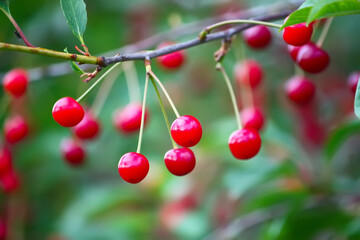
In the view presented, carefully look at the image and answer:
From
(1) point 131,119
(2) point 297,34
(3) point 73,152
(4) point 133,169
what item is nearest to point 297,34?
(2) point 297,34

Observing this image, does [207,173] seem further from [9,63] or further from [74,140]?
[9,63]

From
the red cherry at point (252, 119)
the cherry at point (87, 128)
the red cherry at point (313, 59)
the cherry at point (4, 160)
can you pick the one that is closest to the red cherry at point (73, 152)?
the cherry at point (87, 128)

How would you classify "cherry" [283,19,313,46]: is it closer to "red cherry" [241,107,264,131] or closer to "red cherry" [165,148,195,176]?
"red cherry" [165,148,195,176]

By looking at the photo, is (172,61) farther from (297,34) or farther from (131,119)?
(297,34)

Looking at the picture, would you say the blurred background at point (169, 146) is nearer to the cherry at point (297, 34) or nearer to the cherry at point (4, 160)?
the cherry at point (4, 160)

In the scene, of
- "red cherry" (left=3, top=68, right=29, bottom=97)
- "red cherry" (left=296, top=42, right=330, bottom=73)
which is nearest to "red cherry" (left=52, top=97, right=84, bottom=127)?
"red cherry" (left=296, top=42, right=330, bottom=73)

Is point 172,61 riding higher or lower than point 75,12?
higher
